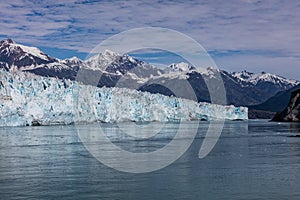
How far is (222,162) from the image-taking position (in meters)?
22.2

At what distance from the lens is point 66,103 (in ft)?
224

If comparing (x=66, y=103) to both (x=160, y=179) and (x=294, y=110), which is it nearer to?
(x=160, y=179)

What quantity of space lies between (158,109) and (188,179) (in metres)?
77.0

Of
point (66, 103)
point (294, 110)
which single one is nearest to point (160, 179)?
point (66, 103)

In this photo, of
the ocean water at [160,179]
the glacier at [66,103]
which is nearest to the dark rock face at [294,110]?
the glacier at [66,103]

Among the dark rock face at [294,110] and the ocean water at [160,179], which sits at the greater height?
the dark rock face at [294,110]

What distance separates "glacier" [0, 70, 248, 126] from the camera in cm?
6203

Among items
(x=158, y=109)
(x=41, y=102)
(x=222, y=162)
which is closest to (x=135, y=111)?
(x=158, y=109)

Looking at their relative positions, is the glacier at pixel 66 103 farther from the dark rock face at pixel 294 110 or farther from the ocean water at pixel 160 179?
the ocean water at pixel 160 179

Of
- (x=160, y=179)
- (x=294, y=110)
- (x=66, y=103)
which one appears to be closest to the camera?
(x=160, y=179)

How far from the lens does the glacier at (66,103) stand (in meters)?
62.0

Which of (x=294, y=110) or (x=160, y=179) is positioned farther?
(x=294, y=110)

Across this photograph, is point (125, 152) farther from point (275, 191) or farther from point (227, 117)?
point (227, 117)

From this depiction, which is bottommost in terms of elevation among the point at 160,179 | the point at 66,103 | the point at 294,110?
the point at 160,179
